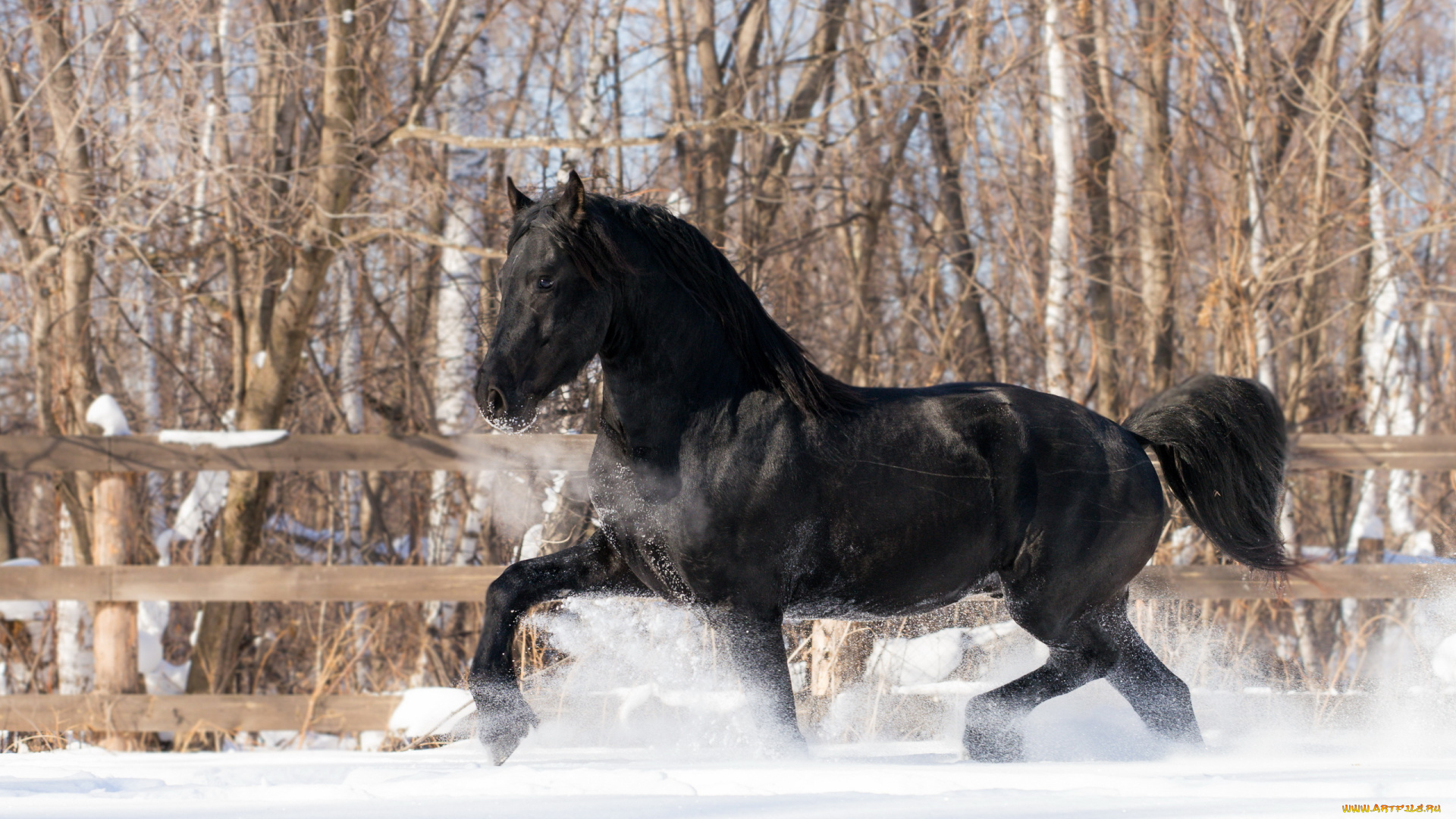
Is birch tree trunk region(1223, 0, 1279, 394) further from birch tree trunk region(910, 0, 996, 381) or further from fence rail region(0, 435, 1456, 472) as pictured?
birch tree trunk region(910, 0, 996, 381)

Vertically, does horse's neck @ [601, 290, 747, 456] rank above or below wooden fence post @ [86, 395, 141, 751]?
above

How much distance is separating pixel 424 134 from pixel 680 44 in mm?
2899

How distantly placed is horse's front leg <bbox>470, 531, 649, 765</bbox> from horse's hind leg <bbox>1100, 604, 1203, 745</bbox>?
1417 mm

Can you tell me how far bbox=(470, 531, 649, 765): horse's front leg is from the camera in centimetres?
302

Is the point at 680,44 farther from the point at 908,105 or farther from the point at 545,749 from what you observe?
the point at 545,749

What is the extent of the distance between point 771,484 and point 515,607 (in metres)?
0.74

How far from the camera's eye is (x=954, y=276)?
1202cm

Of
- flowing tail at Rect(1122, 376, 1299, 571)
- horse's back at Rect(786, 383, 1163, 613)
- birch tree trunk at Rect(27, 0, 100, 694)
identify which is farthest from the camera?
birch tree trunk at Rect(27, 0, 100, 694)

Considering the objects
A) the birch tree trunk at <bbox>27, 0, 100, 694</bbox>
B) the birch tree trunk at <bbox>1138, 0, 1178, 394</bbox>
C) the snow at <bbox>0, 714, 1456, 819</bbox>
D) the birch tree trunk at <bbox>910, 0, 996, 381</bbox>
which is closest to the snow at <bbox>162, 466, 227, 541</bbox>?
the birch tree trunk at <bbox>27, 0, 100, 694</bbox>

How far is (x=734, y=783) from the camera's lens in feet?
8.07

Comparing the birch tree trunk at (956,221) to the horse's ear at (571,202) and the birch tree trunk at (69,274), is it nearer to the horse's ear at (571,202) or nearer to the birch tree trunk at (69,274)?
the birch tree trunk at (69,274)

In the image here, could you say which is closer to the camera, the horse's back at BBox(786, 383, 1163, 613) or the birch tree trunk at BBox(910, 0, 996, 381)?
the horse's back at BBox(786, 383, 1163, 613)

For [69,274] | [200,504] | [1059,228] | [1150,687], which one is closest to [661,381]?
[1150,687]

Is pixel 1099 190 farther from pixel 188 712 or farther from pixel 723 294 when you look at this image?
pixel 188 712
